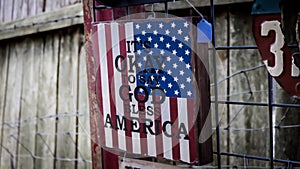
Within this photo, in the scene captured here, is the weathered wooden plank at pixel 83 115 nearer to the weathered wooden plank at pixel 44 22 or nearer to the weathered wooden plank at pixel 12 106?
the weathered wooden plank at pixel 44 22

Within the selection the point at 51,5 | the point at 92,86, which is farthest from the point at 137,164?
the point at 51,5

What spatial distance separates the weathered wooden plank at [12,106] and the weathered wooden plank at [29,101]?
54mm

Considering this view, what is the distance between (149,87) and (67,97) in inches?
58.9

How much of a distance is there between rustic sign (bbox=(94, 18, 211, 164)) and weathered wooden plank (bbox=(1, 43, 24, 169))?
1.72 meters

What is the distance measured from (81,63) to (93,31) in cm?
116

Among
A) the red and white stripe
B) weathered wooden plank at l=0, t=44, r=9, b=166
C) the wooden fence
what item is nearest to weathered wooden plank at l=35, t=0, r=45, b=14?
the wooden fence

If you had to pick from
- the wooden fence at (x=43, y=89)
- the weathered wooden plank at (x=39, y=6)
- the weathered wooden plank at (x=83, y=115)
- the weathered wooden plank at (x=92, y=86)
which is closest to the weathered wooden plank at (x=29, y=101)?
the wooden fence at (x=43, y=89)

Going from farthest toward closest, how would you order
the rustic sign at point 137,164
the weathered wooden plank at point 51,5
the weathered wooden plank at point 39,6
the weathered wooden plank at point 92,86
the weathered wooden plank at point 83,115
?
the weathered wooden plank at point 39,6, the weathered wooden plank at point 51,5, the weathered wooden plank at point 83,115, the weathered wooden plank at point 92,86, the rustic sign at point 137,164

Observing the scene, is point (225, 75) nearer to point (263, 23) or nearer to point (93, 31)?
point (93, 31)

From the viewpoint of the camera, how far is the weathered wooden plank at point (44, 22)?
288 cm

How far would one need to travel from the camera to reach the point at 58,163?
9.94 ft

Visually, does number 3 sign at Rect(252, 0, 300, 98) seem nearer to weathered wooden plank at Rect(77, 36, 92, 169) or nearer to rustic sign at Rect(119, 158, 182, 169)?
rustic sign at Rect(119, 158, 182, 169)

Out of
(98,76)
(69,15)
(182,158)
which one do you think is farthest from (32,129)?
(182,158)

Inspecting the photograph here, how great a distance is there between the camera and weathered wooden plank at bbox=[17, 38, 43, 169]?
3195 millimetres
